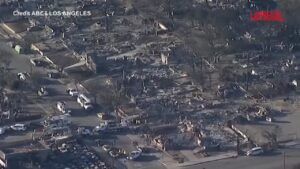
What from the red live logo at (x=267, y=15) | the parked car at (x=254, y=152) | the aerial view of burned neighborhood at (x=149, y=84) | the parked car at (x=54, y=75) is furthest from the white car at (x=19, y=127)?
the red live logo at (x=267, y=15)

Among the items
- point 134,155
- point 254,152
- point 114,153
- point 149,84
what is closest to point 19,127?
point 114,153

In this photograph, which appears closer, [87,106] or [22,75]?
[87,106]

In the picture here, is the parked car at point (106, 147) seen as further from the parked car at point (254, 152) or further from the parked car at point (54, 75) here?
the parked car at point (54, 75)

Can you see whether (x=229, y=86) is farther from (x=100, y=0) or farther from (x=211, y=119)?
(x=100, y=0)

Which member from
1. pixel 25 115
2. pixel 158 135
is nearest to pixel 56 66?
pixel 25 115

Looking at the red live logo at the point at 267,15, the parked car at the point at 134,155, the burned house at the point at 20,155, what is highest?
the red live logo at the point at 267,15

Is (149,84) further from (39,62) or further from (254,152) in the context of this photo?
(254,152)

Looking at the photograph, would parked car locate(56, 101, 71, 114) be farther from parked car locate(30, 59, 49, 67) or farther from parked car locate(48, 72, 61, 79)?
parked car locate(30, 59, 49, 67)
